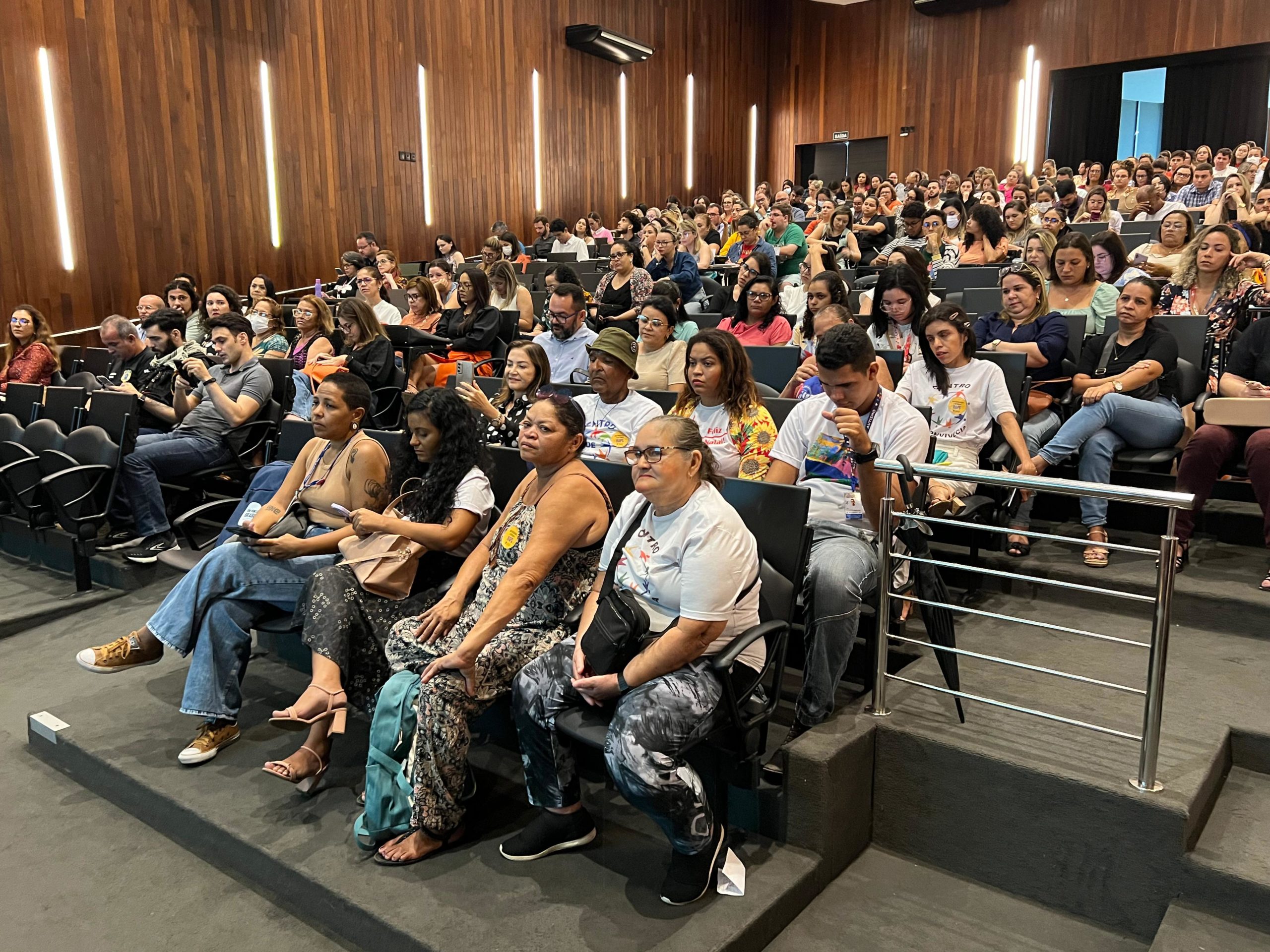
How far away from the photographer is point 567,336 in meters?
4.45

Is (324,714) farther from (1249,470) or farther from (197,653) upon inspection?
(1249,470)

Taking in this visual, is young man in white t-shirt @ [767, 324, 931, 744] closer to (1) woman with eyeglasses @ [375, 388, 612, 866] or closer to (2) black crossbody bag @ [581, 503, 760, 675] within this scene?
(2) black crossbody bag @ [581, 503, 760, 675]

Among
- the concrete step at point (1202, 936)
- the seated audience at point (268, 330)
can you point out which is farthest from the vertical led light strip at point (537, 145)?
the concrete step at point (1202, 936)

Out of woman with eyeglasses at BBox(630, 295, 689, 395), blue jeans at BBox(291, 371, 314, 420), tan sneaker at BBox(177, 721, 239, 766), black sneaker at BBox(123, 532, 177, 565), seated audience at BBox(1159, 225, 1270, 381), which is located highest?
seated audience at BBox(1159, 225, 1270, 381)

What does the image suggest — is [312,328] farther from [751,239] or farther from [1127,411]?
[1127,411]

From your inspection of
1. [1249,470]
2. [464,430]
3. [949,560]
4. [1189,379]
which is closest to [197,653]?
[464,430]

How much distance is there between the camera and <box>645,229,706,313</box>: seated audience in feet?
20.9

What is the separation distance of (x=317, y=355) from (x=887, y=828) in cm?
385

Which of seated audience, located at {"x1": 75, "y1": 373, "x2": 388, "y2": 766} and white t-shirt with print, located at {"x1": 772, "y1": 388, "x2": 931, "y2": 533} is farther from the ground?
white t-shirt with print, located at {"x1": 772, "y1": 388, "x2": 931, "y2": 533}

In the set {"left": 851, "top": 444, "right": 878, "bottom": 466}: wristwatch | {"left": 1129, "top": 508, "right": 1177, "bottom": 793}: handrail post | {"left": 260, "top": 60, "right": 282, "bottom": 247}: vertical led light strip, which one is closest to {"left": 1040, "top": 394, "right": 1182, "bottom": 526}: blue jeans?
{"left": 851, "top": 444, "right": 878, "bottom": 466}: wristwatch

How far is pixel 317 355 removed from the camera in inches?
199

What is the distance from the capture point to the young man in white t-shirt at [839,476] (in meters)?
2.29

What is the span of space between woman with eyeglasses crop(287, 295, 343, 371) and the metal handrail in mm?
3734

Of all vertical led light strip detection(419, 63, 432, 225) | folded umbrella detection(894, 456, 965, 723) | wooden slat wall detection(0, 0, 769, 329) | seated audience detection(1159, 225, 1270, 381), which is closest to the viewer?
folded umbrella detection(894, 456, 965, 723)
